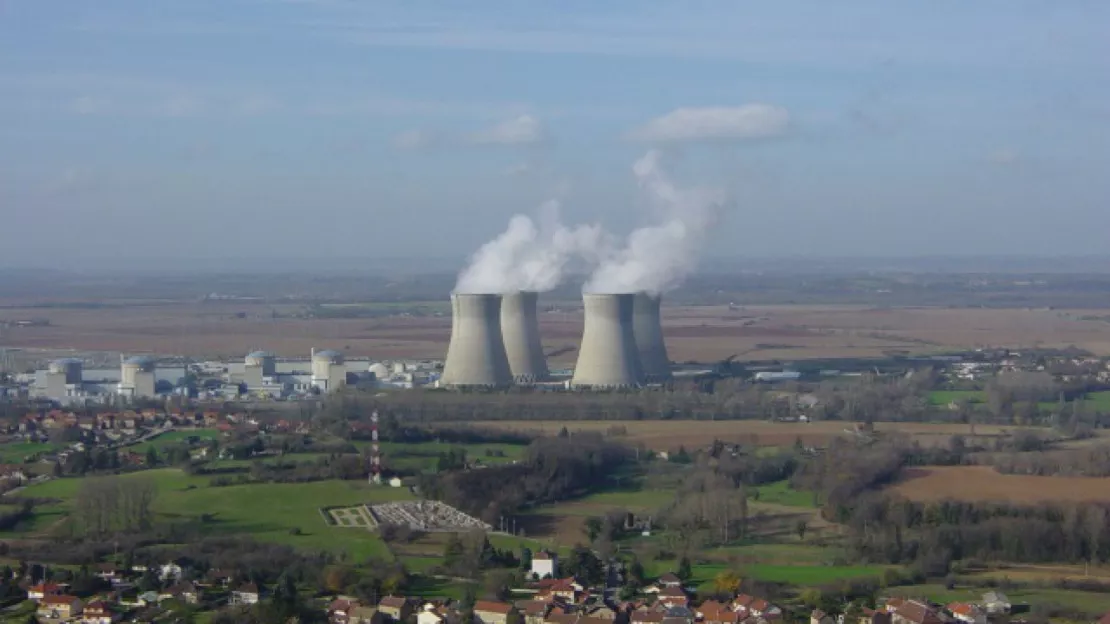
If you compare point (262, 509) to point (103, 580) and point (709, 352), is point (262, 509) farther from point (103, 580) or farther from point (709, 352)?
point (709, 352)

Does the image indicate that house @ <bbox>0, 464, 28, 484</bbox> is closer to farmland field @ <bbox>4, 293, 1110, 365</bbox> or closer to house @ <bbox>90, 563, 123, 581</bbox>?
house @ <bbox>90, 563, 123, 581</bbox>

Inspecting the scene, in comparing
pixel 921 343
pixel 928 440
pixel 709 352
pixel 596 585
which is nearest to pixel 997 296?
pixel 921 343

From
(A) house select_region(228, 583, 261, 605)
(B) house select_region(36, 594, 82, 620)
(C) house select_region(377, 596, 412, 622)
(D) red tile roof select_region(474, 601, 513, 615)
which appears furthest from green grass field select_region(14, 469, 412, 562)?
(B) house select_region(36, 594, 82, 620)

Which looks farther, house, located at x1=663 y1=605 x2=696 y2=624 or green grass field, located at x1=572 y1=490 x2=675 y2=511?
green grass field, located at x1=572 y1=490 x2=675 y2=511

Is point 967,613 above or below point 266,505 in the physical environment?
below

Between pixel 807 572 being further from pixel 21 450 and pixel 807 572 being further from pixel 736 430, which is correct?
pixel 21 450

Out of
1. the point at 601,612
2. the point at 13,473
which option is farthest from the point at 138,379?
the point at 601,612

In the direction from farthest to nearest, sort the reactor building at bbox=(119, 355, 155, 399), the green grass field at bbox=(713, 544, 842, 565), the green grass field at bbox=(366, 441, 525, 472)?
the reactor building at bbox=(119, 355, 155, 399), the green grass field at bbox=(366, 441, 525, 472), the green grass field at bbox=(713, 544, 842, 565)
